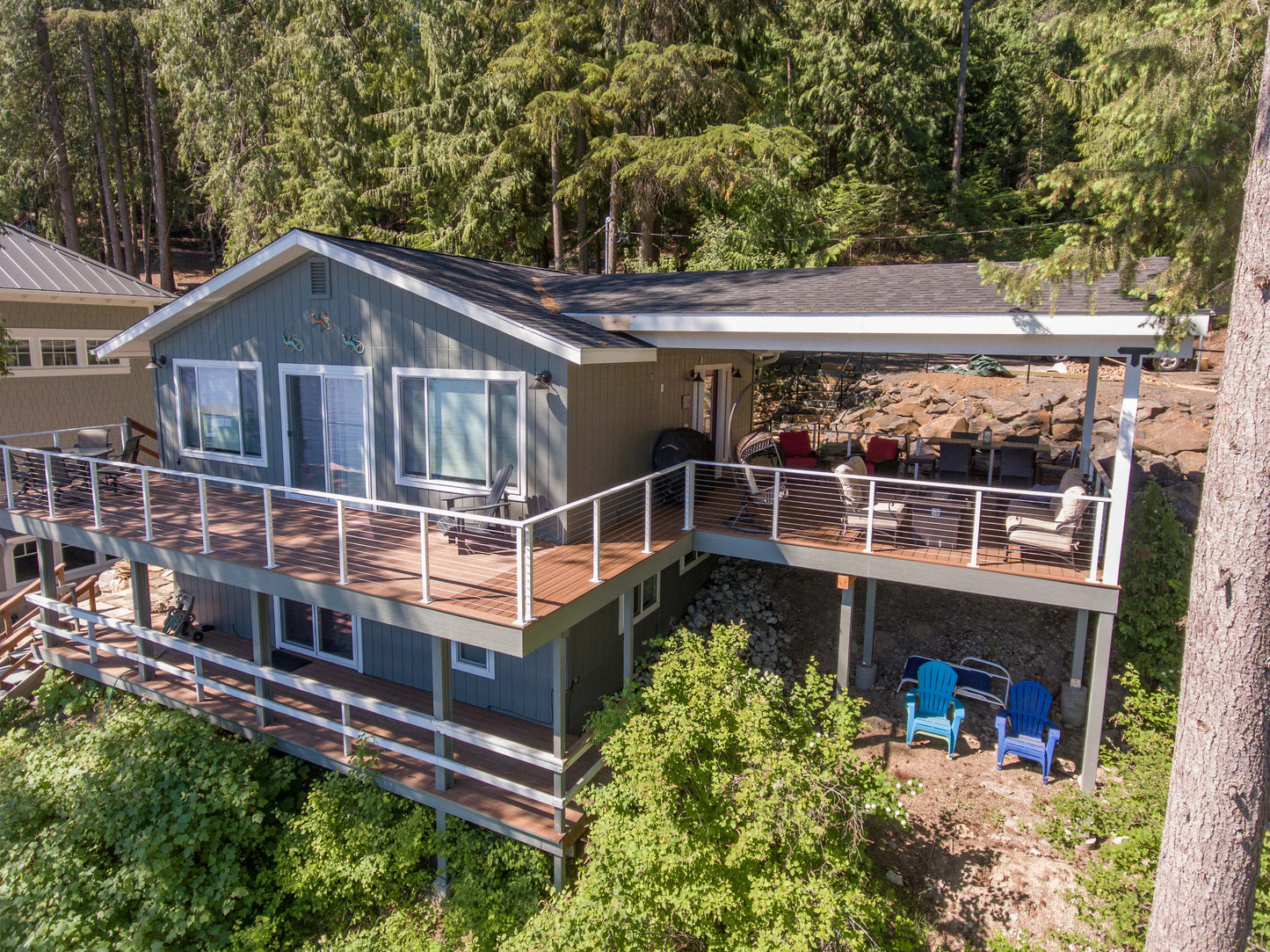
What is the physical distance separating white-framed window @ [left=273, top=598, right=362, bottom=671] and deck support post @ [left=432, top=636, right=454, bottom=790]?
2.44m

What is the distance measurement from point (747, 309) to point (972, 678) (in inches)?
217

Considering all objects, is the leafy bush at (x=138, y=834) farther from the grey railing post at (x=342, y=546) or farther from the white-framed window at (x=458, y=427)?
the white-framed window at (x=458, y=427)

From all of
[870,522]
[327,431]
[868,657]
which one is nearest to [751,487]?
[870,522]

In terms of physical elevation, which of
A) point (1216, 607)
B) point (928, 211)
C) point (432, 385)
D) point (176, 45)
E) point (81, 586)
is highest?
point (176, 45)

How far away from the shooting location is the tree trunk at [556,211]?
21.1m

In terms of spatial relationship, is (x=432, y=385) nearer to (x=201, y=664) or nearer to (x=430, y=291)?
(x=430, y=291)

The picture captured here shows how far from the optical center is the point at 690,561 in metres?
11.3

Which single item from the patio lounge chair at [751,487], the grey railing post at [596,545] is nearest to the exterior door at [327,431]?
the grey railing post at [596,545]

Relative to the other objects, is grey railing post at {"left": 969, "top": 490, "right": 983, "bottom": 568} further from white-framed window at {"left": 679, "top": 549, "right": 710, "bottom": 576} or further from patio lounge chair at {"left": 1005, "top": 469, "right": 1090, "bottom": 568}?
white-framed window at {"left": 679, "top": 549, "right": 710, "bottom": 576}

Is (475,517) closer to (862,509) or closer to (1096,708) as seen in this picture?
(862,509)

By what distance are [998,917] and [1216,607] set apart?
3.81m

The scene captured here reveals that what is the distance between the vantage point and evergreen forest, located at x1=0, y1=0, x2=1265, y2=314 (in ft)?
65.5

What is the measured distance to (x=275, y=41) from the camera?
23109mm

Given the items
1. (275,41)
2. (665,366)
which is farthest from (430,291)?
(275,41)
